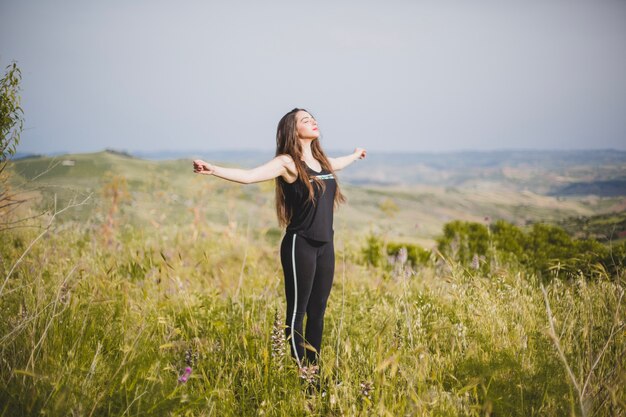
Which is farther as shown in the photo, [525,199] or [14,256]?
[525,199]

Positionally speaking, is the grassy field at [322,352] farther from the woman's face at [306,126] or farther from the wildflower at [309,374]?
the woman's face at [306,126]

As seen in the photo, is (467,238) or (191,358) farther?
(467,238)

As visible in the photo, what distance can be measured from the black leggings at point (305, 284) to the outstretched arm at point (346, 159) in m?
0.75

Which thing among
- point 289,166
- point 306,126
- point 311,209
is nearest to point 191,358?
point 311,209

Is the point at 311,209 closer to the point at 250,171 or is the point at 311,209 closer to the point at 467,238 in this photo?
the point at 250,171

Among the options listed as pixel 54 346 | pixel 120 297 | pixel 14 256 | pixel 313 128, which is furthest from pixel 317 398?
pixel 14 256

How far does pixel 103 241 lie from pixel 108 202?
1.00m

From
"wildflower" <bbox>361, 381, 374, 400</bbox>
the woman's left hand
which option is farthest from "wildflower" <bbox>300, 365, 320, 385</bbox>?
the woman's left hand

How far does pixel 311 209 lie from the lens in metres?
2.63

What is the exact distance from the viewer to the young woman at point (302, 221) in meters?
2.60

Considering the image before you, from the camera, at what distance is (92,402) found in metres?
1.90

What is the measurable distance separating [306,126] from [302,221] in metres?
0.68

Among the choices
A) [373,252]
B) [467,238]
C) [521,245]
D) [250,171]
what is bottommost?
[373,252]

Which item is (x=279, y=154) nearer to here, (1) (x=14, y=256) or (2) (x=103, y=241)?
(1) (x=14, y=256)
